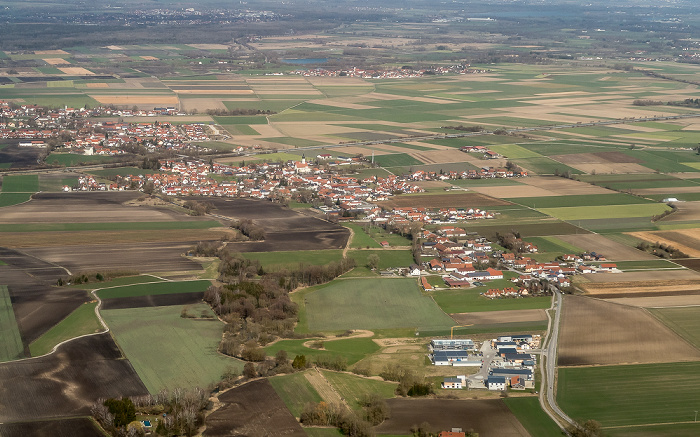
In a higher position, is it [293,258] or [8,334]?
[8,334]

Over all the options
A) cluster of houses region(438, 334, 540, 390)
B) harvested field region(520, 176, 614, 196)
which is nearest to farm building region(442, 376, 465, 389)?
cluster of houses region(438, 334, 540, 390)

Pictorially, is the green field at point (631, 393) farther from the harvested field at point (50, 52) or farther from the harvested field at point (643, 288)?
the harvested field at point (50, 52)

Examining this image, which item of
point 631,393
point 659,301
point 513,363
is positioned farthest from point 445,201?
point 631,393

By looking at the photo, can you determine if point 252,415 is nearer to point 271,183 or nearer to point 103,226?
point 103,226

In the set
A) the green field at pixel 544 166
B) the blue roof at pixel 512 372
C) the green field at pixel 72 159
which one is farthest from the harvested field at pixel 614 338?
the green field at pixel 72 159

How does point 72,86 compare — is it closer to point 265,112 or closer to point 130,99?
point 130,99

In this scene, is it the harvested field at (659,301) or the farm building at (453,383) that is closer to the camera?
the farm building at (453,383)

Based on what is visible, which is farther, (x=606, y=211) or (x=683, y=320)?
(x=606, y=211)
